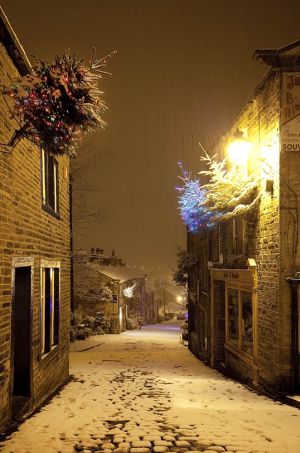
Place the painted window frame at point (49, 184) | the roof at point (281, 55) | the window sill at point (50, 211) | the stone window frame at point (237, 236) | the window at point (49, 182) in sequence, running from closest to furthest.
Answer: the window sill at point (50, 211), the roof at point (281, 55), the painted window frame at point (49, 184), the window at point (49, 182), the stone window frame at point (237, 236)

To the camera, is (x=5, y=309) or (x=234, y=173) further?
(x=234, y=173)

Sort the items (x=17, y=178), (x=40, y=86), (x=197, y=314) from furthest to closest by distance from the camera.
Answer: (x=197, y=314) < (x=17, y=178) < (x=40, y=86)

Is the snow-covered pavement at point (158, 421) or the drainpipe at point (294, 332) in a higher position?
the drainpipe at point (294, 332)

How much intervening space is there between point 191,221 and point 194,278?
8778mm

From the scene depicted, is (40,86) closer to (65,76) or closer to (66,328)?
(65,76)

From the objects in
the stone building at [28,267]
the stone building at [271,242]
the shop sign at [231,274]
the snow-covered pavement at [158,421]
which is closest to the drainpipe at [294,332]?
the stone building at [271,242]

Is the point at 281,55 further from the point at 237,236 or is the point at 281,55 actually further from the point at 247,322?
the point at 247,322

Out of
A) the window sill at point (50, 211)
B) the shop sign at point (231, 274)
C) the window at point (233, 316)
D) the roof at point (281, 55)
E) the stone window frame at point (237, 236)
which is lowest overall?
the window at point (233, 316)

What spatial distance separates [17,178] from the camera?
6.30m

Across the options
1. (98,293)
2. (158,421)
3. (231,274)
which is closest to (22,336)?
(158,421)

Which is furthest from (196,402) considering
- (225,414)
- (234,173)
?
(234,173)

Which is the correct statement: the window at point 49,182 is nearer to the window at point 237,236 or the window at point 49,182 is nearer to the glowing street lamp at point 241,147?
the glowing street lamp at point 241,147

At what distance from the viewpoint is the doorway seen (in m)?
7.03

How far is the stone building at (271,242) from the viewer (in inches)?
332
